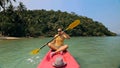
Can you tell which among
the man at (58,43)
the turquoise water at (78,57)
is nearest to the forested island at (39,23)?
the turquoise water at (78,57)

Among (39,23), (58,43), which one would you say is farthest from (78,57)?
(39,23)

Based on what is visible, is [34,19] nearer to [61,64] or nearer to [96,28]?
[96,28]

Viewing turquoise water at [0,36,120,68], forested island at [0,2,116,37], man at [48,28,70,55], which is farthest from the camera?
forested island at [0,2,116,37]

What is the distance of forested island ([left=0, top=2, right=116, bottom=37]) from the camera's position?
3791 centimetres

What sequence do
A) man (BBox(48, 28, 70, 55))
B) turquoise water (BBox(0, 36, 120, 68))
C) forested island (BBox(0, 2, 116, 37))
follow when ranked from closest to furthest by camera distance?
man (BBox(48, 28, 70, 55))
turquoise water (BBox(0, 36, 120, 68))
forested island (BBox(0, 2, 116, 37))

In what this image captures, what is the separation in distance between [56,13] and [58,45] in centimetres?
4714

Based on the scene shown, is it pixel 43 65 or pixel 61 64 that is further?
pixel 43 65

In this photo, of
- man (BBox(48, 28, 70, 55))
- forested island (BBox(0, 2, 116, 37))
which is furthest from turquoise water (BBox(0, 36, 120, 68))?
forested island (BBox(0, 2, 116, 37))

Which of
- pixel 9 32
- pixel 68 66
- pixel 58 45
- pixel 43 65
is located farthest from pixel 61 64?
pixel 9 32

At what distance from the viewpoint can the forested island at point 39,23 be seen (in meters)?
37.9

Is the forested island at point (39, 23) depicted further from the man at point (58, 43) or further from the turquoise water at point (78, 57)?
the man at point (58, 43)

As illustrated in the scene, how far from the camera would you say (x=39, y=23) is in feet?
161

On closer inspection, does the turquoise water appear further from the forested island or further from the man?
the forested island

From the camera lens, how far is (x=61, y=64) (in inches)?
260
